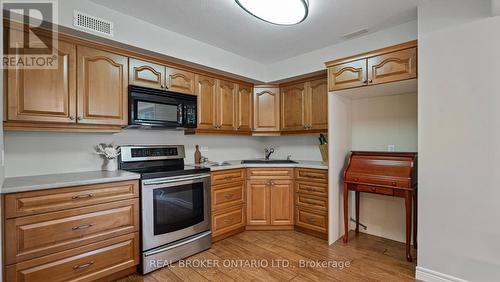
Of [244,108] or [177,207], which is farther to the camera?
[244,108]

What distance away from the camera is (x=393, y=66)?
2.38 m

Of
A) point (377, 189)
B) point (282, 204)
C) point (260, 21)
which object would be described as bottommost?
point (282, 204)

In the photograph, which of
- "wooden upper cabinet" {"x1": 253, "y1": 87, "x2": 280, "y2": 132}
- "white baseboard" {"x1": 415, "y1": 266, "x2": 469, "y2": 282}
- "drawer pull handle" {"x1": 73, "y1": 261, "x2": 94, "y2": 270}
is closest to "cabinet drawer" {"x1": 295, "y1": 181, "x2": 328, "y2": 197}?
"wooden upper cabinet" {"x1": 253, "y1": 87, "x2": 280, "y2": 132}

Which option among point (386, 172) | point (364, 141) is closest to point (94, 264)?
point (386, 172)

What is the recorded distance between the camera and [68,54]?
210 cm

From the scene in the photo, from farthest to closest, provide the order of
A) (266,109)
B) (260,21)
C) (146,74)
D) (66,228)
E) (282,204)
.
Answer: (266,109) → (282,204) → (146,74) → (260,21) → (66,228)

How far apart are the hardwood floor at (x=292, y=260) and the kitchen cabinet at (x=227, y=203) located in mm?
143

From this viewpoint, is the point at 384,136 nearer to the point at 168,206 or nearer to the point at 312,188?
the point at 312,188

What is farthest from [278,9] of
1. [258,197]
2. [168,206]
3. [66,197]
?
[258,197]

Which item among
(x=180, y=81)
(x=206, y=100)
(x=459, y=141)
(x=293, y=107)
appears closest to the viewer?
(x=459, y=141)

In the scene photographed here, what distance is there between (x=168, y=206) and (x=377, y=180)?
2.28 m

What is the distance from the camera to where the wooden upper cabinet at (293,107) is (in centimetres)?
350

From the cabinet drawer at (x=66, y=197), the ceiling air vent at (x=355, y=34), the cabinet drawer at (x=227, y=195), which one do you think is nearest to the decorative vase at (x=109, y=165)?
the cabinet drawer at (x=66, y=197)

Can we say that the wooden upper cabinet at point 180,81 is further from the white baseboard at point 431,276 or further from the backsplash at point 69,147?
the white baseboard at point 431,276
